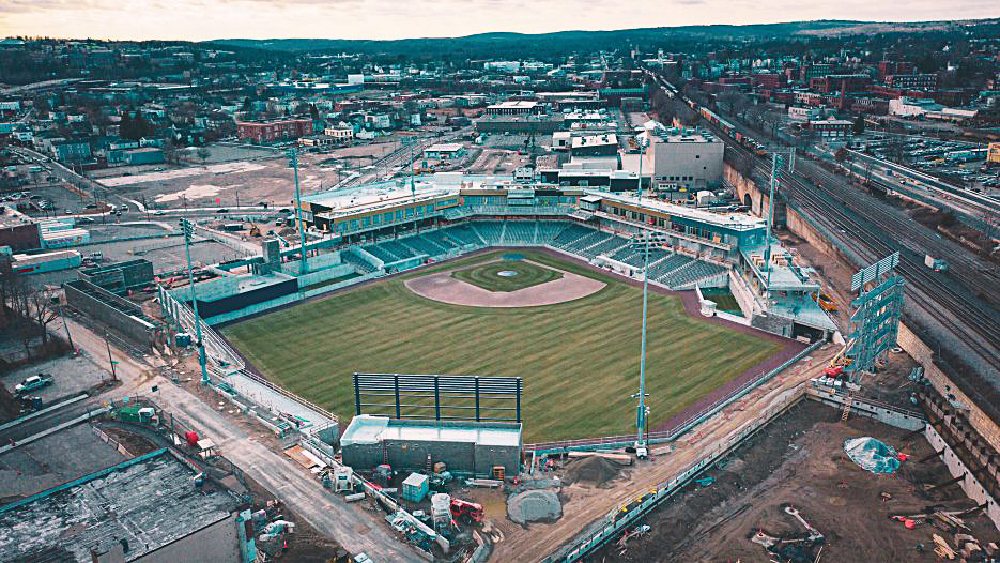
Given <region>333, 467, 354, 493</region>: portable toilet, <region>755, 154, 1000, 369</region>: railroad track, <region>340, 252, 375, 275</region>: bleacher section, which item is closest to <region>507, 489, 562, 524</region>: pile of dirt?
<region>333, 467, 354, 493</region>: portable toilet

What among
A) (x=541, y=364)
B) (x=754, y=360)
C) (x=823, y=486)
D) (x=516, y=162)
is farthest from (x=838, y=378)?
(x=516, y=162)

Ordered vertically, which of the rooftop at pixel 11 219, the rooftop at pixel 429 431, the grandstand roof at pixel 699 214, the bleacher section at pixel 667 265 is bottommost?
the rooftop at pixel 429 431

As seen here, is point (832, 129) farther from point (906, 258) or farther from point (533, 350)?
point (533, 350)

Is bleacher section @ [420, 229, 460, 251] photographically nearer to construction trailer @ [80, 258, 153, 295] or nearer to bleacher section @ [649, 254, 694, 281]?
bleacher section @ [649, 254, 694, 281]

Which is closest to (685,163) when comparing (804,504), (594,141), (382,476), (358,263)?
(594,141)

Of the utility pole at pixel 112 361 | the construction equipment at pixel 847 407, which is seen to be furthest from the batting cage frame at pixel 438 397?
the construction equipment at pixel 847 407

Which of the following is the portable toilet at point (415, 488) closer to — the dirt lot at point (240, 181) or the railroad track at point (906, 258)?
the railroad track at point (906, 258)
